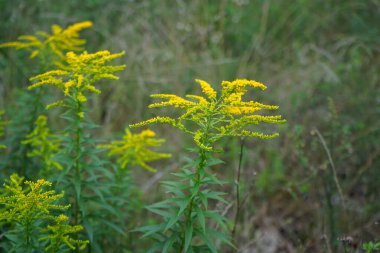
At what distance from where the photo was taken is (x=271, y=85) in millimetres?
5277

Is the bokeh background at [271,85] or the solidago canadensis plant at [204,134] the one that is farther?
the bokeh background at [271,85]

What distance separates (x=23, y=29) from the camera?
5.18m

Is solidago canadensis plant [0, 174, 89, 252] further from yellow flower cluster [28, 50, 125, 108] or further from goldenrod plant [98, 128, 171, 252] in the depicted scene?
goldenrod plant [98, 128, 171, 252]

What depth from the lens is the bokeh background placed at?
390 centimetres

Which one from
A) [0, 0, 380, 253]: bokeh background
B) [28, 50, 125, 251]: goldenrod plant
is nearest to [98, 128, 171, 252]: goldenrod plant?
[28, 50, 125, 251]: goldenrod plant

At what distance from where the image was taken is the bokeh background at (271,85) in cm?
390

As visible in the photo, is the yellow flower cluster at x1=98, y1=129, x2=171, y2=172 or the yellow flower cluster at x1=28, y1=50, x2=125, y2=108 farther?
the yellow flower cluster at x1=98, y1=129, x2=171, y2=172

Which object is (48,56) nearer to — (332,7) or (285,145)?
(285,145)

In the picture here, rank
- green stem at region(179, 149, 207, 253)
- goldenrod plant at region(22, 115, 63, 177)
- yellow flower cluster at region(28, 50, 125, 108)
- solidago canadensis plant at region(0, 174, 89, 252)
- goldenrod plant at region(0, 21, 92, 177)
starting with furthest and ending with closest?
1. goldenrod plant at region(0, 21, 92, 177)
2. goldenrod plant at region(22, 115, 63, 177)
3. yellow flower cluster at region(28, 50, 125, 108)
4. green stem at region(179, 149, 207, 253)
5. solidago canadensis plant at region(0, 174, 89, 252)

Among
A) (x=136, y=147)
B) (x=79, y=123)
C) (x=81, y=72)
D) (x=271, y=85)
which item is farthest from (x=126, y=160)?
(x=271, y=85)

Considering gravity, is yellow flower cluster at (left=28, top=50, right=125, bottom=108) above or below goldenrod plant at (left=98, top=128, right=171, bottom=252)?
above

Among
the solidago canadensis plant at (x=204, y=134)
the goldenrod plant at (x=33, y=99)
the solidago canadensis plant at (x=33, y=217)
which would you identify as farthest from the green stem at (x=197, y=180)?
the goldenrod plant at (x=33, y=99)

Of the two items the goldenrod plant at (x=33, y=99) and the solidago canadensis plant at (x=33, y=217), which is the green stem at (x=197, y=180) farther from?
the goldenrod plant at (x=33, y=99)

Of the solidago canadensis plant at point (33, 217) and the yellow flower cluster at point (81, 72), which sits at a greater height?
the yellow flower cluster at point (81, 72)
